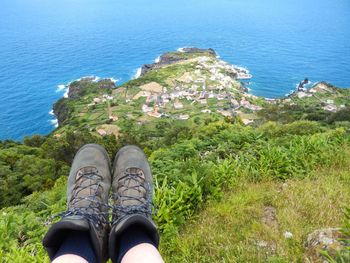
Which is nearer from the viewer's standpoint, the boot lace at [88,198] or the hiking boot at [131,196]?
the hiking boot at [131,196]

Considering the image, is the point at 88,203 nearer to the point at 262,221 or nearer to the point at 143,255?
the point at 143,255

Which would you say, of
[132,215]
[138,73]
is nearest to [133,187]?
[132,215]

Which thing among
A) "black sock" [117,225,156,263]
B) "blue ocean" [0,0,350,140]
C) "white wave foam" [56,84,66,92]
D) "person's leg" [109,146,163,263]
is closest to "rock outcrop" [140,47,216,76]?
"blue ocean" [0,0,350,140]

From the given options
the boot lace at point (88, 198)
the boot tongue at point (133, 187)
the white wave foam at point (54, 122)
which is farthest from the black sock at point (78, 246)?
the white wave foam at point (54, 122)

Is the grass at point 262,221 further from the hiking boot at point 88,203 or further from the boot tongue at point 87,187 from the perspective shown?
the boot tongue at point 87,187

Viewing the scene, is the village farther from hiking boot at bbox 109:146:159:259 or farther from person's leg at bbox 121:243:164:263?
person's leg at bbox 121:243:164:263

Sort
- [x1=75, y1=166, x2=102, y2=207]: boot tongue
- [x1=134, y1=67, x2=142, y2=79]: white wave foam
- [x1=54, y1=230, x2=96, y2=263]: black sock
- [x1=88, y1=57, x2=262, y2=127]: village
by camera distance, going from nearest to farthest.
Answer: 1. [x1=54, y1=230, x2=96, y2=263]: black sock
2. [x1=75, y1=166, x2=102, y2=207]: boot tongue
3. [x1=88, y1=57, x2=262, y2=127]: village
4. [x1=134, y1=67, x2=142, y2=79]: white wave foam
